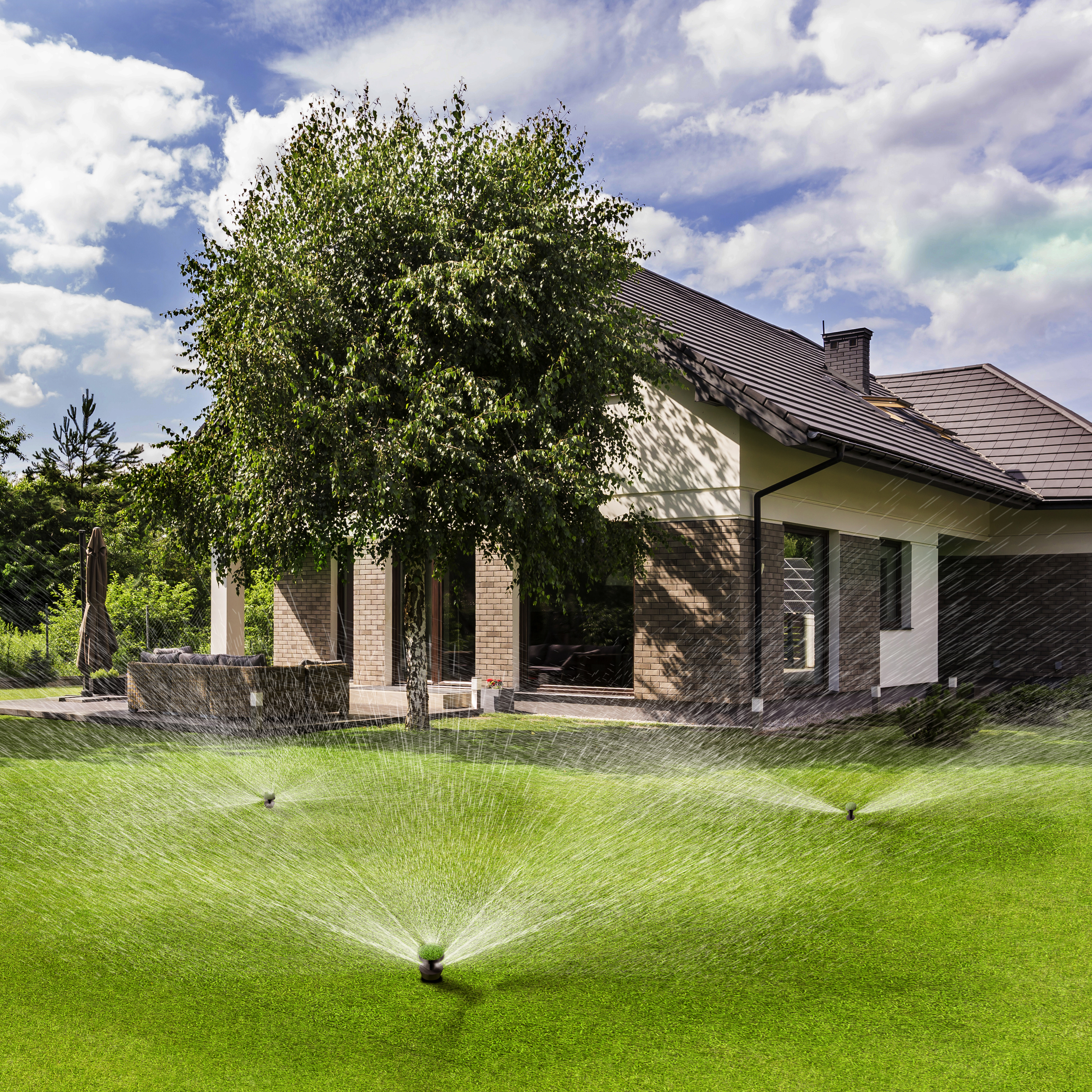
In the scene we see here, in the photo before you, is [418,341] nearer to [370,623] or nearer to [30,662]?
[370,623]

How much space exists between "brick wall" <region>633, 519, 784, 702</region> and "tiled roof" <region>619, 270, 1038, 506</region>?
61.0 inches

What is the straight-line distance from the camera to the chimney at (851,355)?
20.1 metres

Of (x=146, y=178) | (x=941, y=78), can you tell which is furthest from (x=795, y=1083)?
(x=146, y=178)

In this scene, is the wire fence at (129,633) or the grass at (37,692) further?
the wire fence at (129,633)

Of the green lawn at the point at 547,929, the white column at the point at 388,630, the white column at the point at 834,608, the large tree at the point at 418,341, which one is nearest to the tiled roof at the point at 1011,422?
the white column at the point at 834,608

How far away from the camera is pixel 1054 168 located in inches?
841

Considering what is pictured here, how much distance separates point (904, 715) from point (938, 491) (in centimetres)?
666

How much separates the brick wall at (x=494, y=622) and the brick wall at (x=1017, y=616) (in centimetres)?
943

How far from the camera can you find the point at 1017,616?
19.4 meters

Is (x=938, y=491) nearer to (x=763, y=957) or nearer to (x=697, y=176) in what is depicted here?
(x=697, y=176)

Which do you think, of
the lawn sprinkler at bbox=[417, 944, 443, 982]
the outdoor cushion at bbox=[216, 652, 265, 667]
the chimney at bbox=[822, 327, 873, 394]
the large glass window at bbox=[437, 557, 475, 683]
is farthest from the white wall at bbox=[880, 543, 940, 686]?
Answer: the lawn sprinkler at bbox=[417, 944, 443, 982]

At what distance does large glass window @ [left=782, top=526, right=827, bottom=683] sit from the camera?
1365 cm

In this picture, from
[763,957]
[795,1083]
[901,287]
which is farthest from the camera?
[901,287]

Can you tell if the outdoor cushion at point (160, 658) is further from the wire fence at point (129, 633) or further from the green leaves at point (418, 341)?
the wire fence at point (129, 633)
